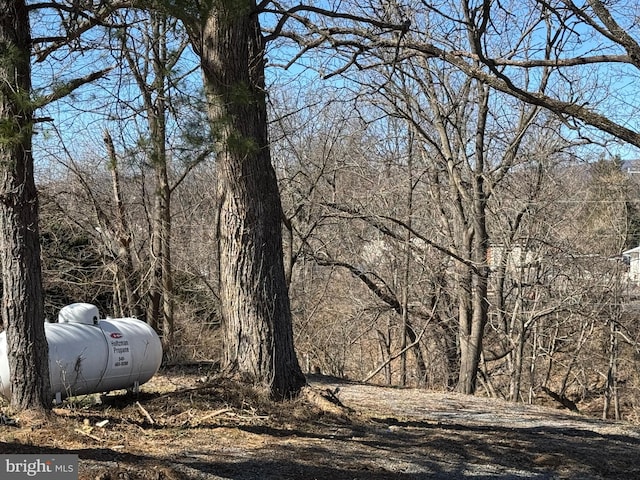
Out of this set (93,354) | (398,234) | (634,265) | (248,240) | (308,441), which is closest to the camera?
(308,441)

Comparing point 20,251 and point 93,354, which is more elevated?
point 20,251

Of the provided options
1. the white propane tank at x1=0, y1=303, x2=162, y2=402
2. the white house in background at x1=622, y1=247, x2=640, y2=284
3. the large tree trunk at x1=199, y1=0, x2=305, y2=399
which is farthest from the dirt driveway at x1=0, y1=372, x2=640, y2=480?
the white house in background at x1=622, y1=247, x2=640, y2=284

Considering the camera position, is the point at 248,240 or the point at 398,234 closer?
the point at 248,240

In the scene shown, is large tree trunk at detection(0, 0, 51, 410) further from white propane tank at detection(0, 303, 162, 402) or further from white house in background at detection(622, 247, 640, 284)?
white house in background at detection(622, 247, 640, 284)

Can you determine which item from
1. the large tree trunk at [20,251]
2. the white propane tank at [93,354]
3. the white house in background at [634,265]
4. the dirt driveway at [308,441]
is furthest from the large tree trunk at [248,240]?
the white house in background at [634,265]

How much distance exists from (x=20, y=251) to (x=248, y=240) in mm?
2418

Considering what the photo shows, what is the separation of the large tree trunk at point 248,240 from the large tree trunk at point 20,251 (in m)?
2.02

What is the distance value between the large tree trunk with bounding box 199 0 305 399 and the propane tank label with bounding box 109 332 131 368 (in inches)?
44.7

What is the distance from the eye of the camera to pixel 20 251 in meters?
6.59

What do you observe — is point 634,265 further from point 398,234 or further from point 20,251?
point 20,251

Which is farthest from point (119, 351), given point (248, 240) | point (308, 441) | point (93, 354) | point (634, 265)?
point (634, 265)

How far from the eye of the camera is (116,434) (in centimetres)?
630

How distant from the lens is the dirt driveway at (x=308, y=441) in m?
5.55

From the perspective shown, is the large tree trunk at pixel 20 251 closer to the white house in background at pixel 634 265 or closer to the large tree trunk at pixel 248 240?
the large tree trunk at pixel 248 240
